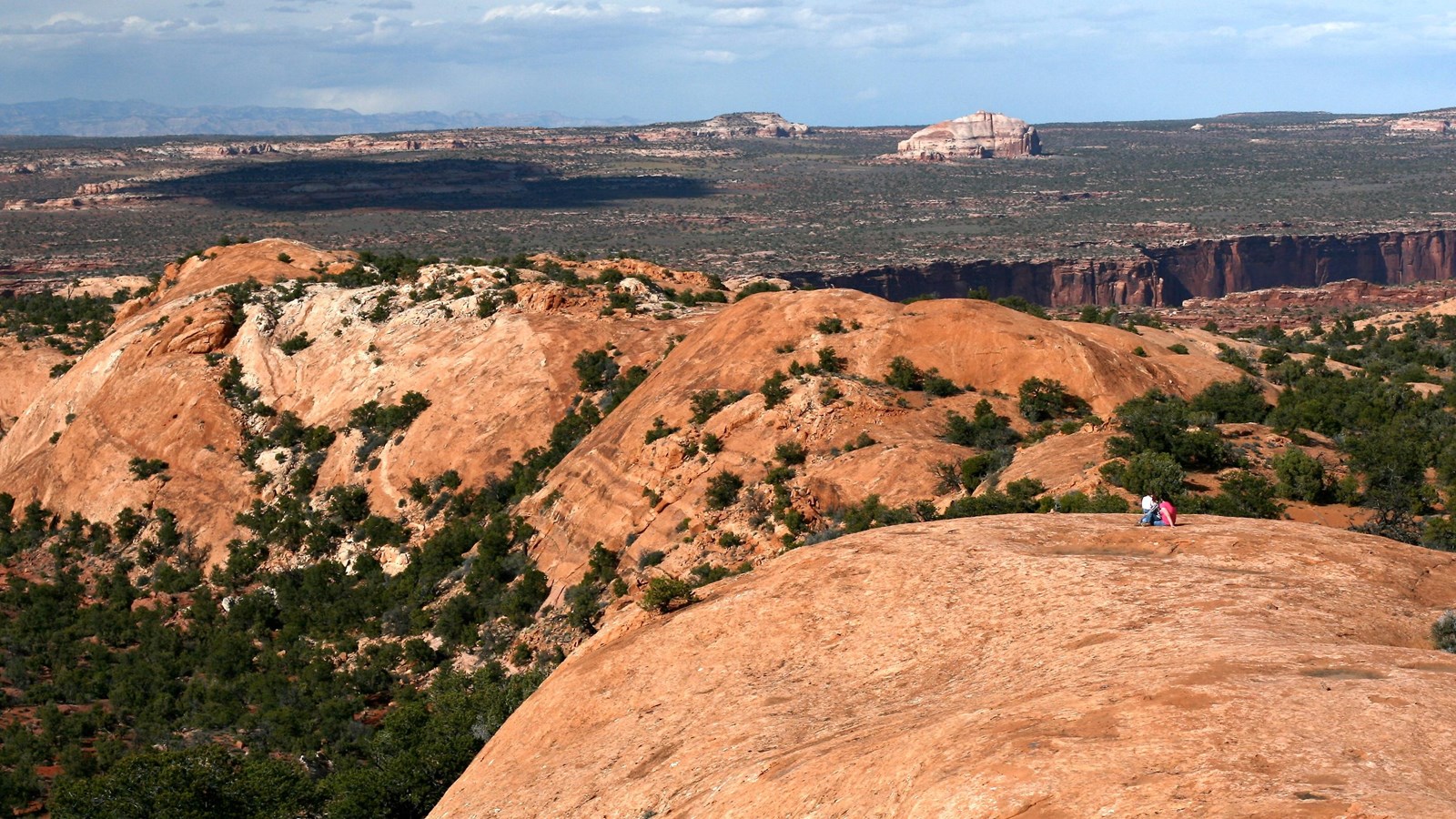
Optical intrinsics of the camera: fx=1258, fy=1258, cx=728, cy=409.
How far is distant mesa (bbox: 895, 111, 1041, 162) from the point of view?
18962 cm

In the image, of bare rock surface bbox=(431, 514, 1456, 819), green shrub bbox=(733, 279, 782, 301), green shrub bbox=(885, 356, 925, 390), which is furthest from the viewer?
green shrub bbox=(733, 279, 782, 301)

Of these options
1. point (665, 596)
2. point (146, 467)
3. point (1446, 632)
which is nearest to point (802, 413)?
point (665, 596)

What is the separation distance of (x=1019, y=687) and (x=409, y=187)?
143892mm

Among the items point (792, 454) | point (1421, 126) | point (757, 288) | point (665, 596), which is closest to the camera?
point (665, 596)

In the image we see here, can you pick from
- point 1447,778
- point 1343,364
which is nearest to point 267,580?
point 1447,778

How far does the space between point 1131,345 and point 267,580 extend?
90.9 feet

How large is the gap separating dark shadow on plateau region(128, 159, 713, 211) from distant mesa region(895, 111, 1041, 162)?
47.1 metres

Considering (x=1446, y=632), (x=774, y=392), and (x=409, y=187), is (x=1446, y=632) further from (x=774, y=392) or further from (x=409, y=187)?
(x=409, y=187)

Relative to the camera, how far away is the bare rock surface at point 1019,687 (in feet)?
35.6

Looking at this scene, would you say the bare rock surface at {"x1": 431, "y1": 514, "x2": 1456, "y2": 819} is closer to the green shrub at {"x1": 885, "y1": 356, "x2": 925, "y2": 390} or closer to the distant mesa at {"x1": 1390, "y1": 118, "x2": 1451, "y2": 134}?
the green shrub at {"x1": 885, "y1": 356, "x2": 925, "y2": 390}

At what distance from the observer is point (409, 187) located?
488 feet

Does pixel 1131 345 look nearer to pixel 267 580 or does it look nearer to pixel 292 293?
pixel 267 580

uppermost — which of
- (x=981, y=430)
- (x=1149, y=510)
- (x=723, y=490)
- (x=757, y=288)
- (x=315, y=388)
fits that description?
(x=757, y=288)

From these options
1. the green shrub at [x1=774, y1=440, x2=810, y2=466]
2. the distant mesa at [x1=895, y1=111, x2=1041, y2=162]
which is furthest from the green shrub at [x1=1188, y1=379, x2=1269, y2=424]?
the distant mesa at [x1=895, y1=111, x2=1041, y2=162]
